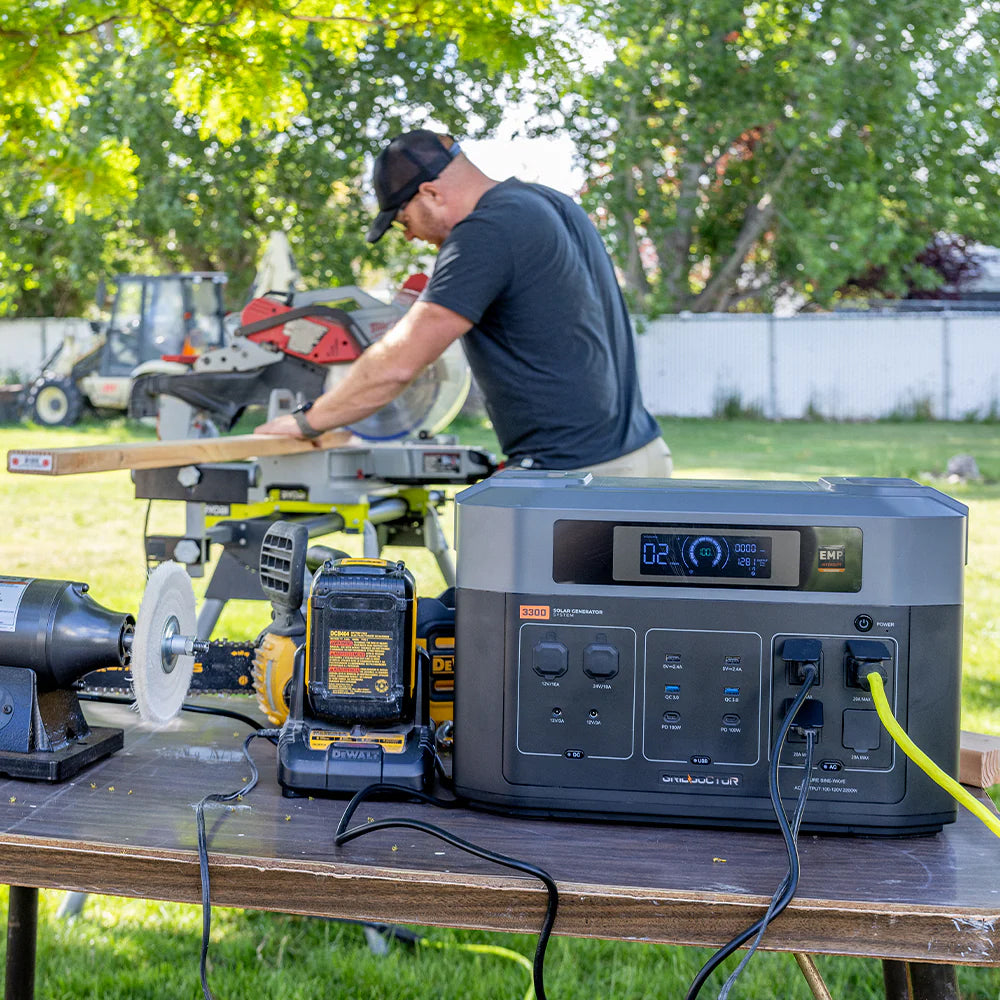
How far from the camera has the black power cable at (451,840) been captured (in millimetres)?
1014

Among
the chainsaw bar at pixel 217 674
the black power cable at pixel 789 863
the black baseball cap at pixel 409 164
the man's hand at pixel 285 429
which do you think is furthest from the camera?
the man's hand at pixel 285 429

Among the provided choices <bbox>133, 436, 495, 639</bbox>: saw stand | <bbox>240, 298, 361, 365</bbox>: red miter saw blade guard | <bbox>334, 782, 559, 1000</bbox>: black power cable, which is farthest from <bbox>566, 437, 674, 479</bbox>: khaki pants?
<bbox>334, 782, 559, 1000</bbox>: black power cable

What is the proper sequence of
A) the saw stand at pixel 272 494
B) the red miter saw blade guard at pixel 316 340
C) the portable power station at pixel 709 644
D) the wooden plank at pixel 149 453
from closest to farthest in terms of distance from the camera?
the portable power station at pixel 709 644 → the wooden plank at pixel 149 453 → the saw stand at pixel 272 494 → the red miter saw blade guard at pixel 316 340

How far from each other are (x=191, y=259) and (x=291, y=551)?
1919 cm

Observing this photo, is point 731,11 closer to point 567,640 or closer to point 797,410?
point 797,410

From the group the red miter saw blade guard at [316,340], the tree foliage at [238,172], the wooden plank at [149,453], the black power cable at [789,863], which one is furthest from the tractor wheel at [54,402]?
the black power cable at [789,863]

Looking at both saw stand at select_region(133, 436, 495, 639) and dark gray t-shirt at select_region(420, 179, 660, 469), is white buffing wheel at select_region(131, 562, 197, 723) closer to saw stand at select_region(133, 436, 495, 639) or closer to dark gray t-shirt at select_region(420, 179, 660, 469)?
dark gray t-shirt at select_region(420, 179, 660, 469)

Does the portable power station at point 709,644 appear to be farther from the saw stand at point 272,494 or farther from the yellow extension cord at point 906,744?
the saw stand at point 272,494

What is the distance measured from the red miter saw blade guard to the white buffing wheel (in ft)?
7.25

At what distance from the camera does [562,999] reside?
228cm

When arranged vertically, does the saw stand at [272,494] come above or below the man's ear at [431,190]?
below

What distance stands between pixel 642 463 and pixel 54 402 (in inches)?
618

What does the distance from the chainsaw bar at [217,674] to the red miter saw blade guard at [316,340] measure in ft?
6.50

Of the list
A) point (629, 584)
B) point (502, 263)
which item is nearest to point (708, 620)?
→ point (629, 584)
